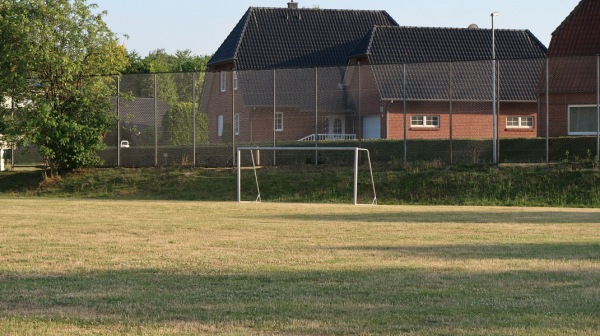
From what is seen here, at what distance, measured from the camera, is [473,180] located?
2709cm

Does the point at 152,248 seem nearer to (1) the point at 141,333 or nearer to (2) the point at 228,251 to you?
(2) the point at 228,251

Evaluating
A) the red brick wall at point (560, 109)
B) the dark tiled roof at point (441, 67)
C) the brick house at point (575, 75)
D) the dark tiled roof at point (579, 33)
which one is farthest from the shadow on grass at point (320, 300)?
the dark tiled roof at point (579, 33)

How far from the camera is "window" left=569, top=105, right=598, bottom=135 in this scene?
30.4 meters

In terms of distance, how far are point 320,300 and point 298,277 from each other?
1.52 meters

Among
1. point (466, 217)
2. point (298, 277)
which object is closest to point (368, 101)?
point (466, 217)

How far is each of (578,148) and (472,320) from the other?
2164 cm

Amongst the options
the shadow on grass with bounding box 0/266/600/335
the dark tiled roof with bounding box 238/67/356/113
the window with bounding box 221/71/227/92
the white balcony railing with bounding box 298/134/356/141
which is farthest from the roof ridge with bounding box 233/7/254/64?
the shadow on grass with bounding box 0/266/600/335

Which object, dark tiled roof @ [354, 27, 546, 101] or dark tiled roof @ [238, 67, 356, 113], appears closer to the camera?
dark tiled roof @ [354, 27, 546, 101]

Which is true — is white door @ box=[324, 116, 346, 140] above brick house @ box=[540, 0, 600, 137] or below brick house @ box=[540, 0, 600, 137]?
below

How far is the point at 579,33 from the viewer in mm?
38781

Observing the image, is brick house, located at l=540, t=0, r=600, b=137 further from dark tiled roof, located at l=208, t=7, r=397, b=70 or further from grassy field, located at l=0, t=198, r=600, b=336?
dark tiled roof, located at l=208, t=7, r=397, b=70

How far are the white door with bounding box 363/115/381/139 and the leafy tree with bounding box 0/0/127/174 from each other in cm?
807

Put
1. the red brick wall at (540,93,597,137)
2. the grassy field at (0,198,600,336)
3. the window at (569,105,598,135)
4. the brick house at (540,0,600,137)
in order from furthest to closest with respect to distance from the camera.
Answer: the window at (569,105,598,135) < the red brick wall at (540,93,597,137) < the brick house at (540,0,600,137) < the grassy field at (0,198,600,336)

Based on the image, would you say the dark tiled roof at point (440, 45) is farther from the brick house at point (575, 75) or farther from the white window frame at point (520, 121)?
the white window frame at point (520, 121)
